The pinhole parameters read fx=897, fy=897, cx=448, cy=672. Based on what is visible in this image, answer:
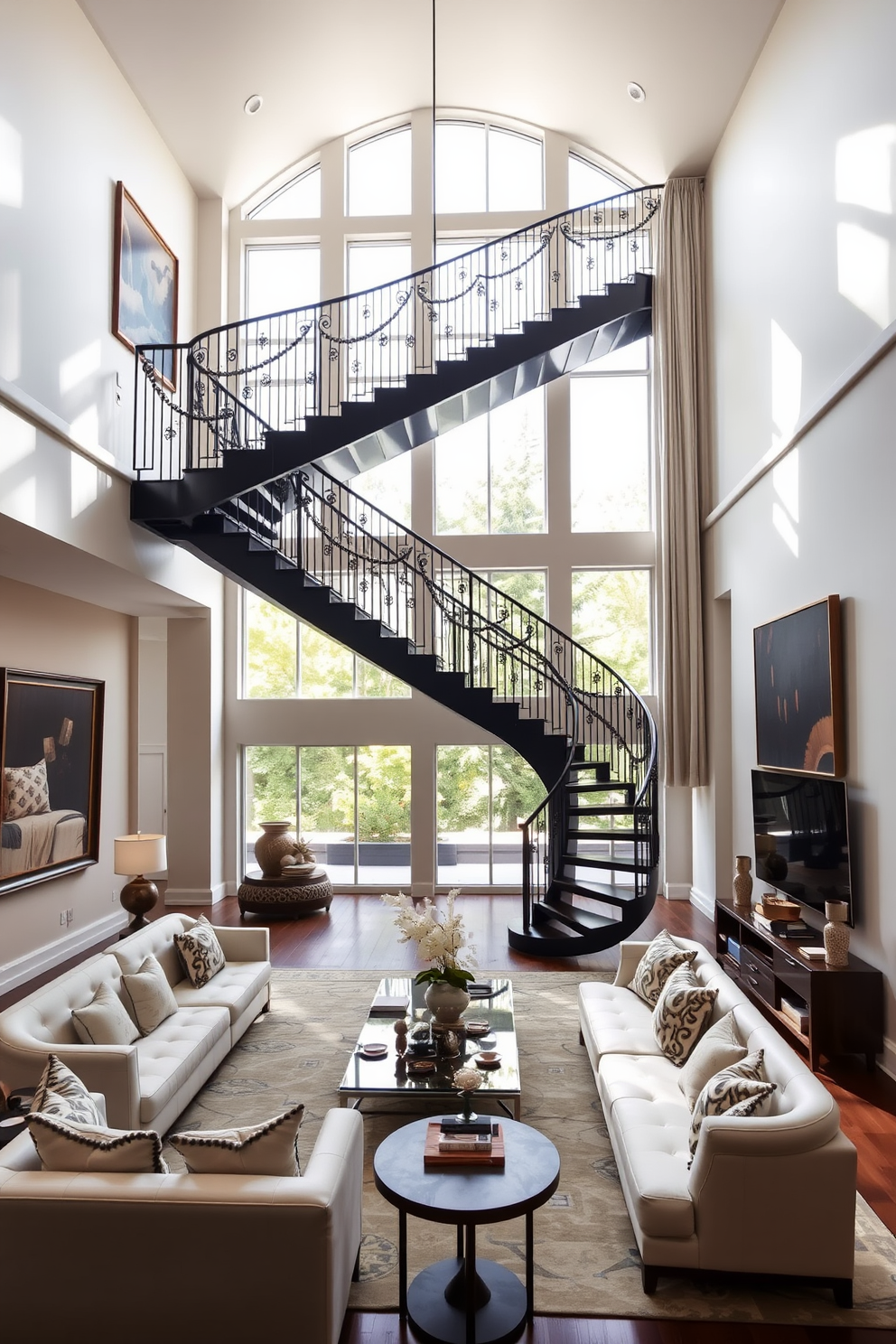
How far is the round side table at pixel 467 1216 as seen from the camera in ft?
9.69

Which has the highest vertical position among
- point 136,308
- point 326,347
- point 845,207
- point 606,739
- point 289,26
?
point 289,26

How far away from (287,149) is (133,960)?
391 inches

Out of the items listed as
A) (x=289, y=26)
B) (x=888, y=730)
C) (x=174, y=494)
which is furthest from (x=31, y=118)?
(x=888, y=730)

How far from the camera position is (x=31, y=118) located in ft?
21.1

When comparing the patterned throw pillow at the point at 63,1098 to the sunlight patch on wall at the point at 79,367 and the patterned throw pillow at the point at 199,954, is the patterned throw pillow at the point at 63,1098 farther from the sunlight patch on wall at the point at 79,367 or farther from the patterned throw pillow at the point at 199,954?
the sunlight patch on wall at the point at 79,367

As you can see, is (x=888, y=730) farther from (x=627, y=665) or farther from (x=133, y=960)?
(x=627, y=665)

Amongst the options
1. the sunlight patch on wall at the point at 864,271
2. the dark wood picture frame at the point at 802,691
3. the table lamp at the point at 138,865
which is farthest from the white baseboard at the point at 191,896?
the sunlight patch on wall at the point at 864,271

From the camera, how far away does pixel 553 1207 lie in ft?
12.7

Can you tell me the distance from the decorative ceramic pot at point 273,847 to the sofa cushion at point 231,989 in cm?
342

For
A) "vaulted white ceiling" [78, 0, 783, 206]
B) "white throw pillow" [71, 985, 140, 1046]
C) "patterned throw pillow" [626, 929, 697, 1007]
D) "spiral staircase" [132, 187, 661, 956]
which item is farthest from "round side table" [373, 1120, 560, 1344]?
"vaulted white ceiling" [78, 0, 783, 206]

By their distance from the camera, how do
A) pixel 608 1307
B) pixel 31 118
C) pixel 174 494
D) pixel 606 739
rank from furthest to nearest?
pixel 606 739
pixel 174 494
pixel 31 118
pixel 608 1307

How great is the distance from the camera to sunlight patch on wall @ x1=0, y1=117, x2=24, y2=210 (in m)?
5.98

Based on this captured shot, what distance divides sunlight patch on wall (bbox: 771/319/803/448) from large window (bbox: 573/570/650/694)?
11.9 feet

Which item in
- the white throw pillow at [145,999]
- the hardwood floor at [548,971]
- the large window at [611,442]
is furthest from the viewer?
the large window at [611,442]
